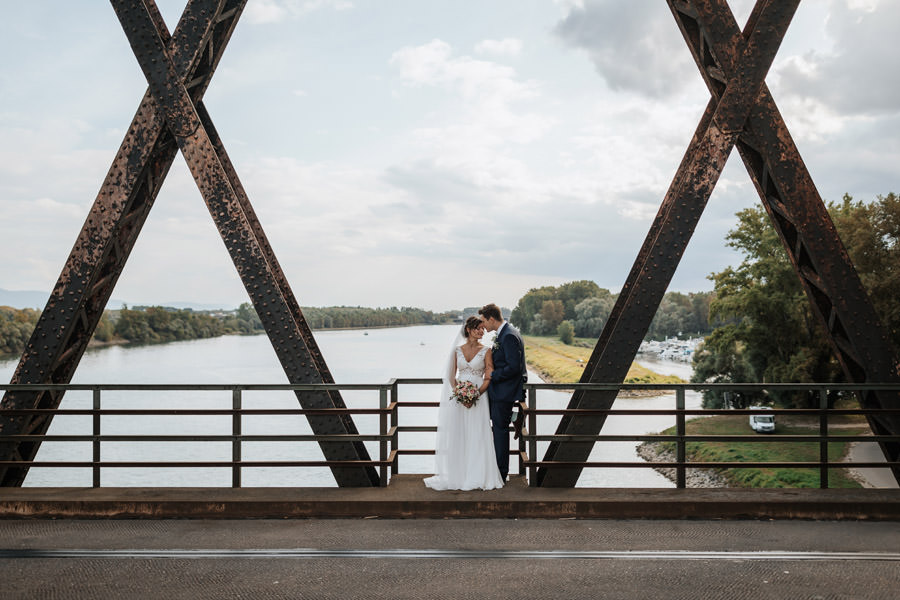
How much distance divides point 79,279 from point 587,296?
98.9 meters

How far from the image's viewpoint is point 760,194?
695 cm

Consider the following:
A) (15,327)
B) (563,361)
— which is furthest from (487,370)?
(563,361)

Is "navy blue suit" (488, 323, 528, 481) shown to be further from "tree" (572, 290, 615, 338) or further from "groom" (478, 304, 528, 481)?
"tree" (572, 290, 615, 338)

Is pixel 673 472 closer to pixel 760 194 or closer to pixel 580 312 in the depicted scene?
pixel 580 312

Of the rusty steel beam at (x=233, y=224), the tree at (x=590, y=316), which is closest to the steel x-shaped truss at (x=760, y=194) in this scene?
the rusty steel beam at (x=233, y=224)

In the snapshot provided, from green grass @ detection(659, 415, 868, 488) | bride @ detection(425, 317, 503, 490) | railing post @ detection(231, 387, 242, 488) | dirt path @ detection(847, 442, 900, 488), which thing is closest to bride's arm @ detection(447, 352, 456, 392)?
bride @ detection(425, 317, 503, 490)

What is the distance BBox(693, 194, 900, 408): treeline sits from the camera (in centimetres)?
3662

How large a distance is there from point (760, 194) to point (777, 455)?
146ft

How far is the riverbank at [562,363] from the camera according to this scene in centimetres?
7712

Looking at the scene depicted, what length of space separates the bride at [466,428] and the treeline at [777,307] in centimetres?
3501

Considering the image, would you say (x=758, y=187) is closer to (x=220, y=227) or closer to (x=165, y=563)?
(x=220, y=227)

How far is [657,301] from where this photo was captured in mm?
6492

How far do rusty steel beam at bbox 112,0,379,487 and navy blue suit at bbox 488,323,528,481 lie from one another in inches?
54.1

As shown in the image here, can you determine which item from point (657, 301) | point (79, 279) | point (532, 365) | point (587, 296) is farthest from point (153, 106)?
point (587, 296)
